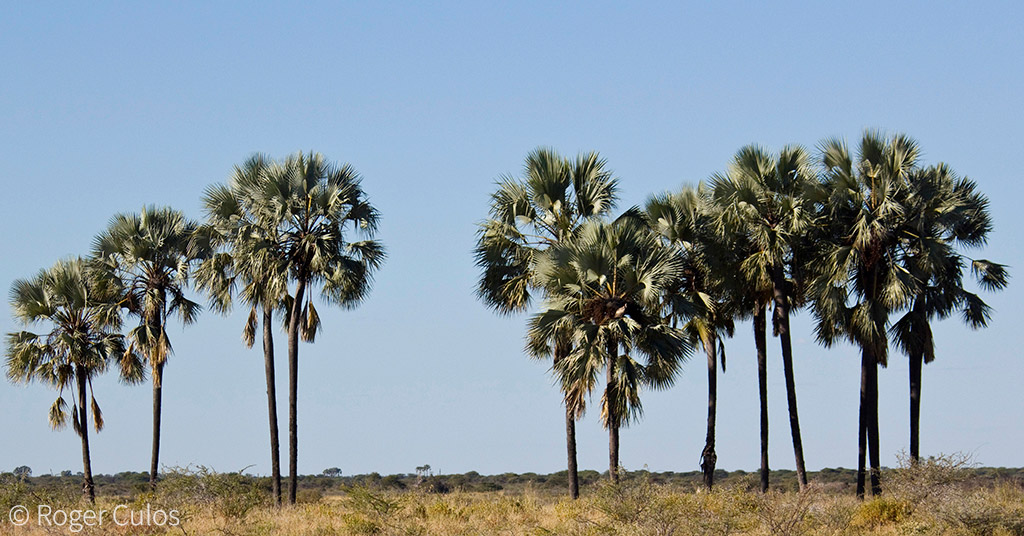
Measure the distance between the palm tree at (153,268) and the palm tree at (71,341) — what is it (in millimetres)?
677

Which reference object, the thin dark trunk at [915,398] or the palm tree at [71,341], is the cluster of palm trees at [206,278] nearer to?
the palm tree at [71,341]

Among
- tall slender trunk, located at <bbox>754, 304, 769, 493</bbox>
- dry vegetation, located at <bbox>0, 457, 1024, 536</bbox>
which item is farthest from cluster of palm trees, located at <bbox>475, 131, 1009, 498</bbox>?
dry vegetation, located at <bbox>0, 457, 1024, 536</bbox>

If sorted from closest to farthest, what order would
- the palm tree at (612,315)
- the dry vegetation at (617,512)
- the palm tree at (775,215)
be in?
the dry vegetation at (617,512)
the palm tree at (612,315)
the palm tree at (775,215)

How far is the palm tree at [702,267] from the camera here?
1385 inches

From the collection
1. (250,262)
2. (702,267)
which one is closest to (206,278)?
(250,262)

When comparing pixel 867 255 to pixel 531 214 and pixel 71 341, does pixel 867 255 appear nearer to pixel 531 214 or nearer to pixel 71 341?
pixel 531 214

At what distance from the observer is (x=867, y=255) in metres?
34.9

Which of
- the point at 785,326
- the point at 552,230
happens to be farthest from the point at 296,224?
the point at 785,326

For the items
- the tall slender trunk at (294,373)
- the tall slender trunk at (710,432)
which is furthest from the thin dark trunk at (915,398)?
the tall slender trunk at (294,373)

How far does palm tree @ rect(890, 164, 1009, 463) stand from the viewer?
113 ft

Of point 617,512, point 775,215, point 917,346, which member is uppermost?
point 775,215

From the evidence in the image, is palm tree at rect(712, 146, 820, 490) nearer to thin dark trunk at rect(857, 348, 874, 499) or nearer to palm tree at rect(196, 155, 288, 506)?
thin dark trunk at rect(857, 348, 874, 499)

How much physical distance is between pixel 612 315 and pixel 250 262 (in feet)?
35.5

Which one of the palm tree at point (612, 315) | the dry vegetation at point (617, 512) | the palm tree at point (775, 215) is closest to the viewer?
the dry vegetation at point (617, 512)
